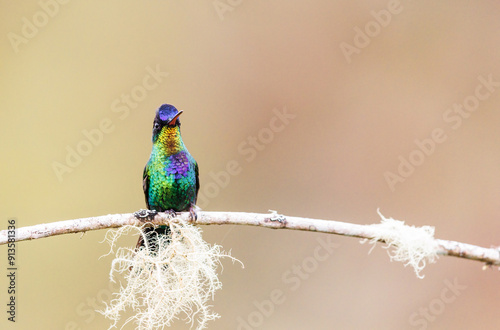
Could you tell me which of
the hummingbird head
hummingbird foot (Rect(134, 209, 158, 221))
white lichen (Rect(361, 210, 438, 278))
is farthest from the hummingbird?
white lichen (Rect(361, 210, 438, 278))

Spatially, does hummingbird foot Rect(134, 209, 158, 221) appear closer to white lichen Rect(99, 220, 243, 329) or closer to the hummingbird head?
white lichen Rect(99, 220, 243, 329)

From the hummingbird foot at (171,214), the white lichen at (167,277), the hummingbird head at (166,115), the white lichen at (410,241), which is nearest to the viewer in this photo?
the white lichen at (410,241)

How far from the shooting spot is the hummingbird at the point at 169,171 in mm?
2469

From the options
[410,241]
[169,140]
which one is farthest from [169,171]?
[410,241]

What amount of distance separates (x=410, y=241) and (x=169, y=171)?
48.3 inches

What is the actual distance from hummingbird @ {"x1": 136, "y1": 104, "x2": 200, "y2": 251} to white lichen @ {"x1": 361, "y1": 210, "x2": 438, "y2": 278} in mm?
978

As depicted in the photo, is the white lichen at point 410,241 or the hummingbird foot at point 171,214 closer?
the white lichen at point 410,241

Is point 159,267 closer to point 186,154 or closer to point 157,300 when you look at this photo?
point 157,300

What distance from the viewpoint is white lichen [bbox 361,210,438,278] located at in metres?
1.75

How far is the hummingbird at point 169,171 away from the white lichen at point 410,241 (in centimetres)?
98

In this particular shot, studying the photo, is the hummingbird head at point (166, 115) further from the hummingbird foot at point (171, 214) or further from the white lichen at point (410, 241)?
the white lichen at point (410, 241)

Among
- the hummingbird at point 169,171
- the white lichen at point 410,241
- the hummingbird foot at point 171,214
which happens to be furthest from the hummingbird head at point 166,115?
the white lichen at point 410,241

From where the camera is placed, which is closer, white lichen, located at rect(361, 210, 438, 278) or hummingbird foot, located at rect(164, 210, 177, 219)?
white lichen, located at rect(361, 210, 438, 278)

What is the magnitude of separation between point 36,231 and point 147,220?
447 mm
